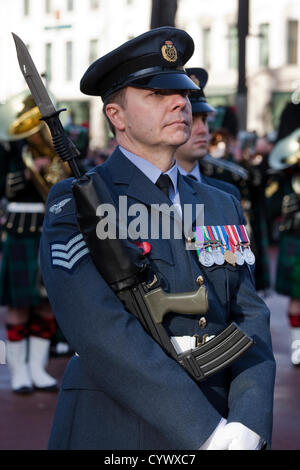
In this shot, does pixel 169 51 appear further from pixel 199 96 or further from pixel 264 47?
pixel 264 47

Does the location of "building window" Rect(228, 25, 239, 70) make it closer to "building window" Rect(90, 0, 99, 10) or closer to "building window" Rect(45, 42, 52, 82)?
"building window" Rect(90, 0, 99, 10)

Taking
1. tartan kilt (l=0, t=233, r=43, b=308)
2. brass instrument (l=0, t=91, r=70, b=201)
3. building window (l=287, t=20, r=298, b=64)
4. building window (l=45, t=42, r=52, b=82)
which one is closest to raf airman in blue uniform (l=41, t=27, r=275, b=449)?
brass instrument (l=0, t=91, r=70, b=201)

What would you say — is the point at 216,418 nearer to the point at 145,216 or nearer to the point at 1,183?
the point at 145,216

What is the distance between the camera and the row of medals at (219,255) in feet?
8.23

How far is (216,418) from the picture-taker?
226cm

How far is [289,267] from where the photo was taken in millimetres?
7562

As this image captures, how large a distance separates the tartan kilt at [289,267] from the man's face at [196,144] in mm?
2772

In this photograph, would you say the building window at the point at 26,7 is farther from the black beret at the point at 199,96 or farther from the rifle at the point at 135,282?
the rifle at the point at 135,282

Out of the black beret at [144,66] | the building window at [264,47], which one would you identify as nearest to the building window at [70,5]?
the building window at [264,47]

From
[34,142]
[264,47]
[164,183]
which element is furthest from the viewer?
[264,47]

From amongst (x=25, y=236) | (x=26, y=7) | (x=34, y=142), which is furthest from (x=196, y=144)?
(x=26, y=7)

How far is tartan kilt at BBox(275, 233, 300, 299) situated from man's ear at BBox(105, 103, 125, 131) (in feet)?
16.6

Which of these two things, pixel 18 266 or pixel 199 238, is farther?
pixel 18 266

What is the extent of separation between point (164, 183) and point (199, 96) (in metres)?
2.52
